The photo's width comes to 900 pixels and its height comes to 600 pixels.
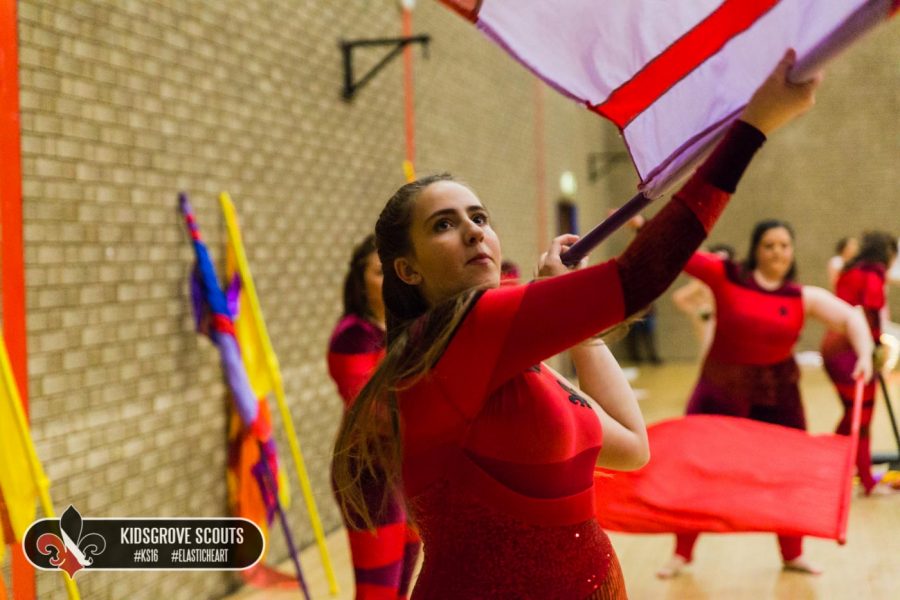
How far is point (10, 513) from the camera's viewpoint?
2643 millimetres

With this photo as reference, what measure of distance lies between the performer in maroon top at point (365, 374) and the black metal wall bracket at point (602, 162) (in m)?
9.26

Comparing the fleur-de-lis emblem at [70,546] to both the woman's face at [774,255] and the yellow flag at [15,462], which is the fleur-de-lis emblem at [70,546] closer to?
the yellow flag at [15,462]

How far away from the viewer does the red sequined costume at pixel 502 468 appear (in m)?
1.23

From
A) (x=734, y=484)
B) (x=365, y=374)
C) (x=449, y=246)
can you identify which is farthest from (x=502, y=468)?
(x=734, y=484)

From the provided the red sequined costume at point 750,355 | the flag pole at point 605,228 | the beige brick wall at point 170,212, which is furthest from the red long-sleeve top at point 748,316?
the flag pole at point 605,228

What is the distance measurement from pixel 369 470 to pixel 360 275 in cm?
190

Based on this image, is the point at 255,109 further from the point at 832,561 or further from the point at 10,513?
the point at 832,561

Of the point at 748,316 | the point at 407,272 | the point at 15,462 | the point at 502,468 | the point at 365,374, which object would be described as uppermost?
the point at 407,272

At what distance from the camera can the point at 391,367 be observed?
1344 millimetres

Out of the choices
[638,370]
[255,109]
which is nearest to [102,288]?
[255,109]

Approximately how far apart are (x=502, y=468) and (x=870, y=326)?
4.96 m

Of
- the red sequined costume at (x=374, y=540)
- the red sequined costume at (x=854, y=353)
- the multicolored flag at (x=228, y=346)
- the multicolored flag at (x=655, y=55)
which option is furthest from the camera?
the red sequined costume at (x=854, y=353)

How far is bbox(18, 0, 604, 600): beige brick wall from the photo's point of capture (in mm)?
3178
